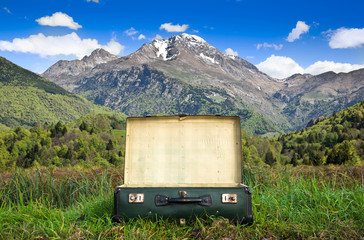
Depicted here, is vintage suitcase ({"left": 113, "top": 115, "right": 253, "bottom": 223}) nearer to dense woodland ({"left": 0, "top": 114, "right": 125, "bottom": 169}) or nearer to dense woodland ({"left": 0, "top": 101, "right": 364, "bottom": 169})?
dense woodland ({"left": 0, "top": 101, "right": 364, "bottom": 169})

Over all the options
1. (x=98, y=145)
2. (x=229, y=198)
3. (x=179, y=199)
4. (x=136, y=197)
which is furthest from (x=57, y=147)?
(x=229, y=198)

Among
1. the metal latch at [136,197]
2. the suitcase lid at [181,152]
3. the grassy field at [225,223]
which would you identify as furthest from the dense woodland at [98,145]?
the metal latch at [136,197]

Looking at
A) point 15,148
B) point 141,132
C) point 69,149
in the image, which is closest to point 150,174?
point 141,132

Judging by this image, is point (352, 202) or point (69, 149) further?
point (69, 149)

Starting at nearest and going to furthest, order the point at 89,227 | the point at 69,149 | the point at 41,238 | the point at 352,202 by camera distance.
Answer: the point at 41,238 < the point at 89,227 < the point at 352,202 < the point at 69,149

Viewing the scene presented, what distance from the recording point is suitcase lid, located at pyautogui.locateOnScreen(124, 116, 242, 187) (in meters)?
5.02

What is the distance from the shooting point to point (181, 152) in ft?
16.7

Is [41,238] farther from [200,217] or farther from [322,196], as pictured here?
[322,196]

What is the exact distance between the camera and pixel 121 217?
162 inches

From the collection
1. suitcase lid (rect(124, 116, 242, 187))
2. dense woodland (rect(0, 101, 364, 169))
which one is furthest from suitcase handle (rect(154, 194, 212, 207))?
dense woodland (rect(0, 101, 364, 169))

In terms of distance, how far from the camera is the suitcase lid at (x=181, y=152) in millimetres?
5016

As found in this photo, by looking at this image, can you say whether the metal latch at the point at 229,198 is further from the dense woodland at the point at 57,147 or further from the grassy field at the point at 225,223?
the dense woodland at the point at 57,147

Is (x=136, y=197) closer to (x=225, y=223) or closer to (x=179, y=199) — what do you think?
(x=179, y=199)

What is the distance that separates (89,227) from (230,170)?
2355mm
